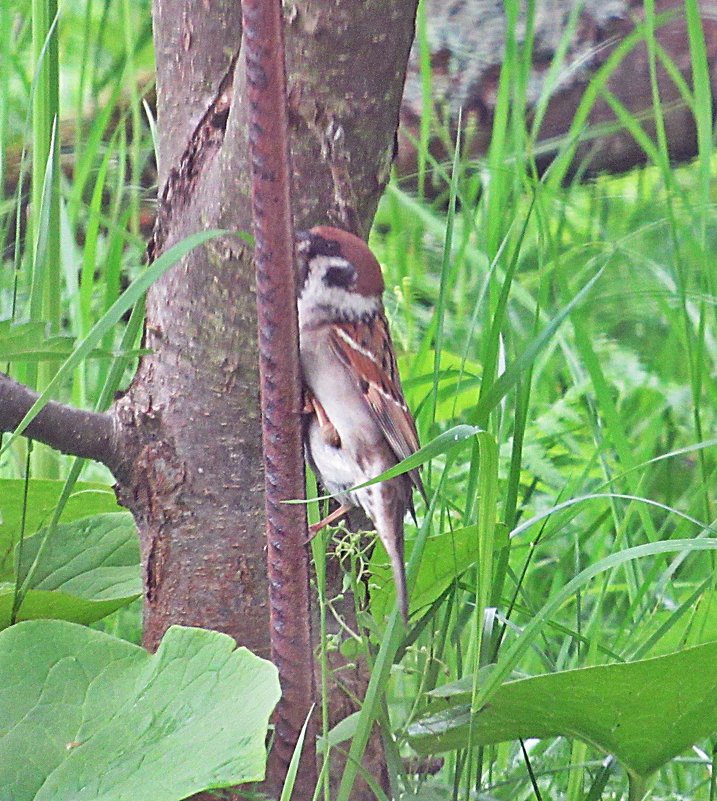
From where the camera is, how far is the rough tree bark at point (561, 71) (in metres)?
3.89

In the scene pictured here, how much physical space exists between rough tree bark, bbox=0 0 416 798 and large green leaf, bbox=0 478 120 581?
6.9 inches

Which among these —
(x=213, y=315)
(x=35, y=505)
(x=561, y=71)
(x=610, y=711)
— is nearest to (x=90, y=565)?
(x=35, y=505)

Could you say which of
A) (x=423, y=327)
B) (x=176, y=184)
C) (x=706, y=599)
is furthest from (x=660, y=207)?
(x=176, y=184)

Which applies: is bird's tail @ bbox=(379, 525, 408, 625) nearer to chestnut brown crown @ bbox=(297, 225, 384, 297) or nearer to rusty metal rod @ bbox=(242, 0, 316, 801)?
rusty metal rod @ bbox=(242, 0, 316, 801)

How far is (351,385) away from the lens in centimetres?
131

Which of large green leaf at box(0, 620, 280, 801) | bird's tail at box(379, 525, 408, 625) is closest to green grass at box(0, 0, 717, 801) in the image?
bird's tail at box(379, 525, 408, 625)

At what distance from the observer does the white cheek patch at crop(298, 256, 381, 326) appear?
1377mm

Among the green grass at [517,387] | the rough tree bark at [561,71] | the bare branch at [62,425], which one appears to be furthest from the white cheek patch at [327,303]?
the rough tree bark at [561,71]

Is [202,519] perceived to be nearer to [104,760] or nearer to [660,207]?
[104,760]

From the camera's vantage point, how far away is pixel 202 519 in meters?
1.41

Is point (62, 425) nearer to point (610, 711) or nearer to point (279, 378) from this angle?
point (279, 378)

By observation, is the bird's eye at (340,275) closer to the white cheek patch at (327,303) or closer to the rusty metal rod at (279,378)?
the white cheek patch at (327,303)

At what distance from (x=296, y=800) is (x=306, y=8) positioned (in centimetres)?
85

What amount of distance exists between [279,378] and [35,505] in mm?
634
